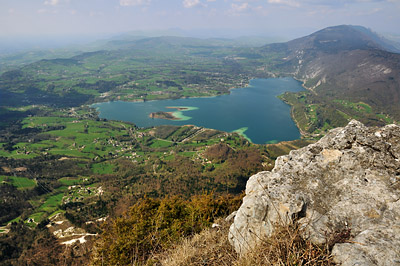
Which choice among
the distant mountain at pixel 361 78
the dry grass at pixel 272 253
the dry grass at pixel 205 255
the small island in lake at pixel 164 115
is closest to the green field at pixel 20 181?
the small island in lake at pixel 164 115

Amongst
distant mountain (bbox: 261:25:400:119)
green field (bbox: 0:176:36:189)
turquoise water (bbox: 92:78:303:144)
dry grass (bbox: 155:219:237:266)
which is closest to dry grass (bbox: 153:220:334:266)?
dry grass (bbox: 155:219:237:266)

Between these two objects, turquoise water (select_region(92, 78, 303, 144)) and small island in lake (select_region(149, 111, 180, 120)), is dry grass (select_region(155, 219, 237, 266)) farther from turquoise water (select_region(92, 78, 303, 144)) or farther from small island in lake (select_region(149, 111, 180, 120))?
small island in lake (select_region(149, 111, 180, 120))

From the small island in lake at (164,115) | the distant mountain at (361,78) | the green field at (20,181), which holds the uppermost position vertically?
the distant mountain at (361,78)

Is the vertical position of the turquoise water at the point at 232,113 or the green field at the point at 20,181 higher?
the turquoise water at the point at 232,113

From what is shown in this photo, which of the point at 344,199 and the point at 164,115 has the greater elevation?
the point at 344,199

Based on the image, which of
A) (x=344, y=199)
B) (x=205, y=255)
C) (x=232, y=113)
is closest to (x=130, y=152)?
(x=232, y=113)

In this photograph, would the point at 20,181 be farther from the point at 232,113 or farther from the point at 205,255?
the point at 232,113

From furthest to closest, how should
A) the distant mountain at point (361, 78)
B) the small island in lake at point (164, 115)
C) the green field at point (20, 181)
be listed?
the distant mountain at point (361, 78) < the small island in lake at point (164, 115) < the green field at point (20, 181)

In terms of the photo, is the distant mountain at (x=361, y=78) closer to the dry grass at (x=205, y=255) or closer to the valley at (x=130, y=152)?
the valley at (x=130, y=152)
